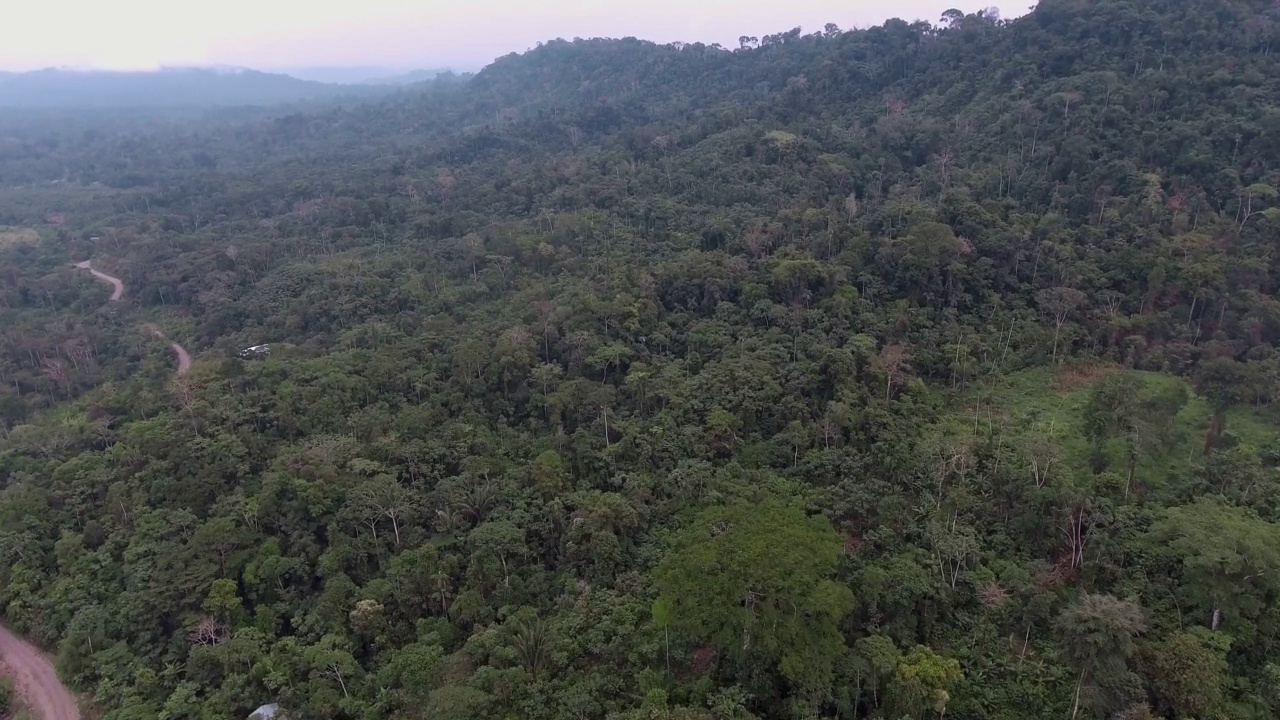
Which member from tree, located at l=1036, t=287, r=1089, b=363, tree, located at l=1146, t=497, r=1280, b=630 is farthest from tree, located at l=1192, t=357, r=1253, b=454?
tree, located at l=1146, t=497, r=1280, b=630

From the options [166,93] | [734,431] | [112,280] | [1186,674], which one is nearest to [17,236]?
[112,280]

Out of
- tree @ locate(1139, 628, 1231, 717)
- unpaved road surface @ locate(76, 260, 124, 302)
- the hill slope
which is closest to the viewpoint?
tree @ locate(1139, 628, 1231, 717)

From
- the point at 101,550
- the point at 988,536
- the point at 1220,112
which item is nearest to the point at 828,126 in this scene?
the point at 1220,112

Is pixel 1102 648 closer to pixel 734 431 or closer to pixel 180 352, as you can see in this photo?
pixel 734 431

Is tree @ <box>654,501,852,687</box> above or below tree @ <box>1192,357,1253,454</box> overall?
below

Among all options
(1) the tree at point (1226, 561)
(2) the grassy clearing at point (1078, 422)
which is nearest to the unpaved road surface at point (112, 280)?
(2) the grassy clearing at point (1078, 422)

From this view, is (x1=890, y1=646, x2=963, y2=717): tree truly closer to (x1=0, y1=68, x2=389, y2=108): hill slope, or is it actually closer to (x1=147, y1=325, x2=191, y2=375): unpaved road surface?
(x1=147, y1=325, x2=191, y2=375): unpaved road surface
